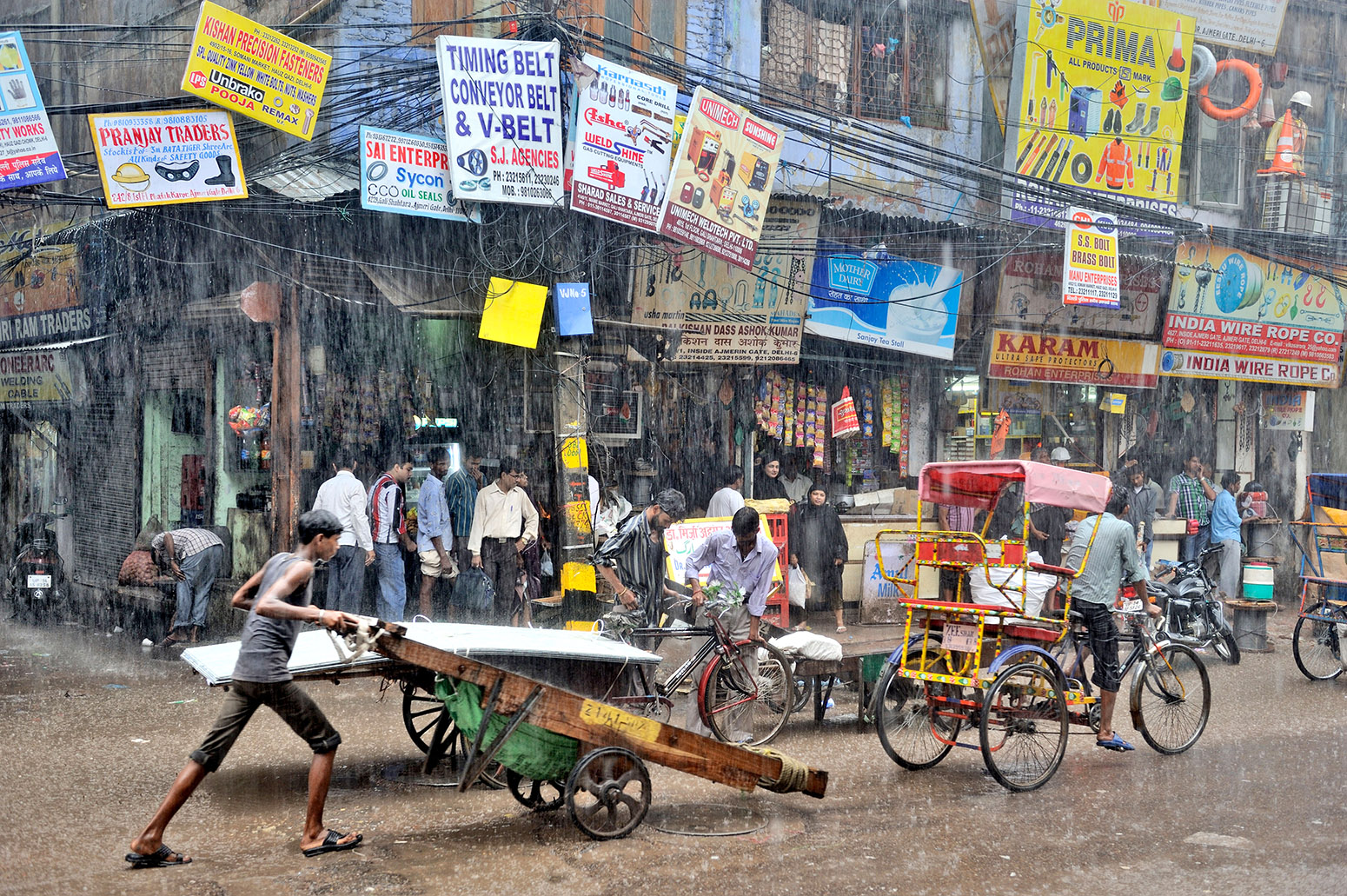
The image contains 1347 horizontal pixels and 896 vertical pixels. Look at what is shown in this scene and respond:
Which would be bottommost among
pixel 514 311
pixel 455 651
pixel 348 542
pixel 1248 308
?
pixel 348 542

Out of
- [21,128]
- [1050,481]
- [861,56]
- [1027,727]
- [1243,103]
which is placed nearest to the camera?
[1027,727]

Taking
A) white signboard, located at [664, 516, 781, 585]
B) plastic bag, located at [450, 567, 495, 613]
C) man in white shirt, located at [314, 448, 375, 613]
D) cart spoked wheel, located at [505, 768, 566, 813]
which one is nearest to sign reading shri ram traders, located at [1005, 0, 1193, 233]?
white signboard, located at [664, 516, 781, 585]

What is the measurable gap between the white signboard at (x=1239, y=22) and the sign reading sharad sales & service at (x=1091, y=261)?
5410 mm

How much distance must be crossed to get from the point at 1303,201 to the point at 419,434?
1449 centimetres

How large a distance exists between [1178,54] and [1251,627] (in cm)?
838

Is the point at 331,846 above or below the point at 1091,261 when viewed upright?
below

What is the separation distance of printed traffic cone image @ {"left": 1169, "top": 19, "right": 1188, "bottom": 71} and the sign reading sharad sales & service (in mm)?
3214

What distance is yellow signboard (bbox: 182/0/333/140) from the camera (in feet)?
32.5

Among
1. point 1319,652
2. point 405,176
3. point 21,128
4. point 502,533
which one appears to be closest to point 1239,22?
point 1319,652

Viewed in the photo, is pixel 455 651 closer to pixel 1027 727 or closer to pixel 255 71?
pixel 1027 727

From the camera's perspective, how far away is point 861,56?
584 inches

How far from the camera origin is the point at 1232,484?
1495 centimetres

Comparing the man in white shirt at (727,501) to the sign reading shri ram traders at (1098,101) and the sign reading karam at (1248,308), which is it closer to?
the sign reading shri ram traders at (1098,101)

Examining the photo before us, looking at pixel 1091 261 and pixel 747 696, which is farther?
pixel 1091 261
